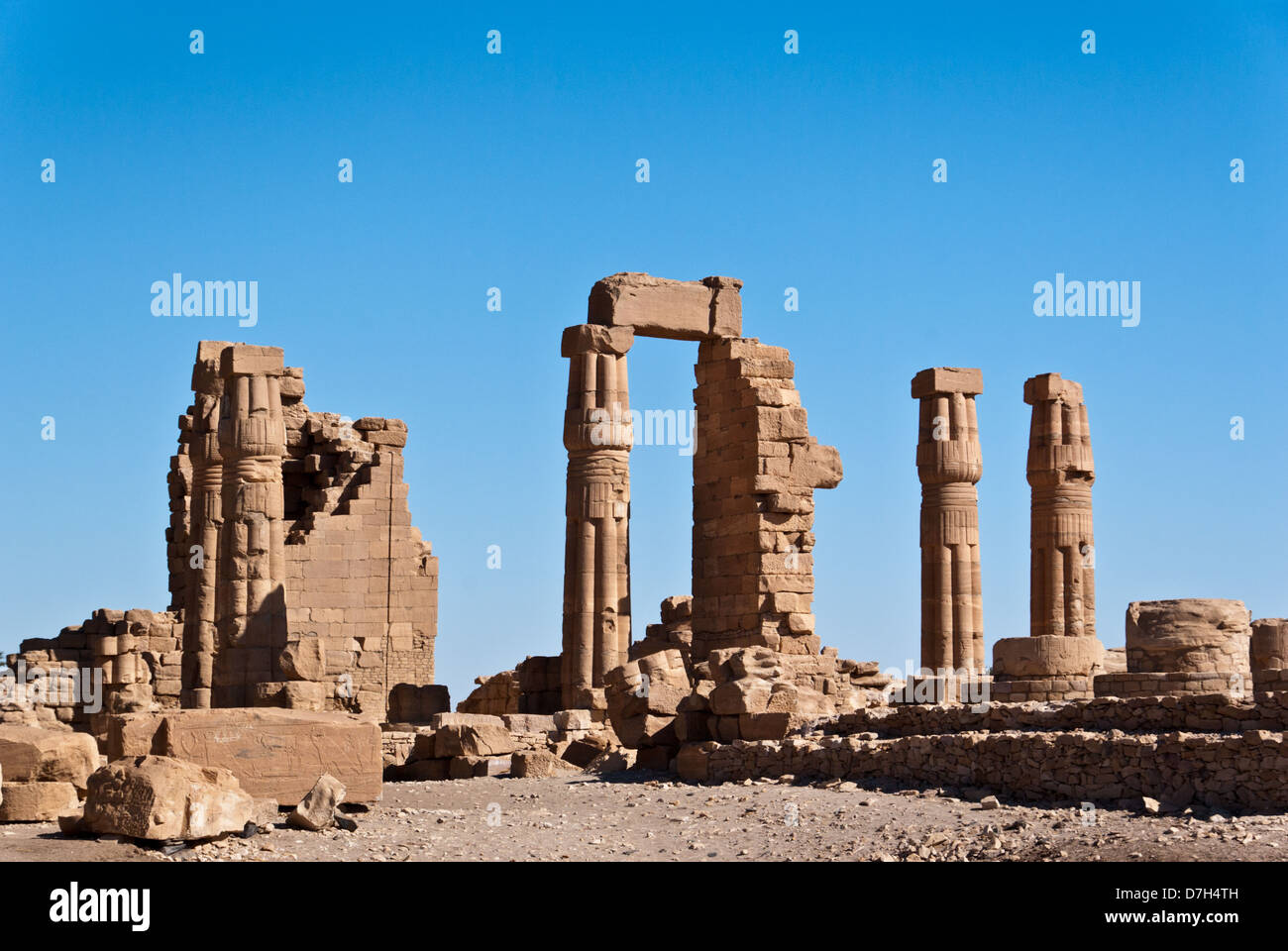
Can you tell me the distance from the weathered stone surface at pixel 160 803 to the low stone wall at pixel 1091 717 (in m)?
7.72

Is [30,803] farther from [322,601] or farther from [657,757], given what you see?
[322,601]

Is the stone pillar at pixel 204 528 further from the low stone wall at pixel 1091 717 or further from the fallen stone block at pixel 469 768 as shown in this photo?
the low stone wall at pixel 1091 717

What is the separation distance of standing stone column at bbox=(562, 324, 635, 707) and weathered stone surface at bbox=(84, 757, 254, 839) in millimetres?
12124

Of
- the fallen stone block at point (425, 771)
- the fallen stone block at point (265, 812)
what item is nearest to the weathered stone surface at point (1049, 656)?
the fallen stone block at point (425, 771)

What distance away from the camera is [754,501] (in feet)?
86.7

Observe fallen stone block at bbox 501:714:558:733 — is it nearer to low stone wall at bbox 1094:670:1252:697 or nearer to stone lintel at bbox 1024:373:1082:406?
low stone wall at bbox 1094:670:1252:697

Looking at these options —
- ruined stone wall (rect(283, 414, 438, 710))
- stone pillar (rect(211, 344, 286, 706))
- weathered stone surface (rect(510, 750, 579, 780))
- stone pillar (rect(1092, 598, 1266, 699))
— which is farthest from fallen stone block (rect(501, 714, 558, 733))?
stone pillar (rect(1092, 598, 1266, 699))

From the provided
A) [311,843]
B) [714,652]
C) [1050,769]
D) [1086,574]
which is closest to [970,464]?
[1086,574]

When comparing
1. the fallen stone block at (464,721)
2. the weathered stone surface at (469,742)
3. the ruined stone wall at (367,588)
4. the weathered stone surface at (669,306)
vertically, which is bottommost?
the weathered stone surface at (469,742)

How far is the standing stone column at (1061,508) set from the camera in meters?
32.2

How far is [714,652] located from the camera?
22172 mm

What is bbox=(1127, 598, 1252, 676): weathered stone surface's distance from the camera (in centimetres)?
1947

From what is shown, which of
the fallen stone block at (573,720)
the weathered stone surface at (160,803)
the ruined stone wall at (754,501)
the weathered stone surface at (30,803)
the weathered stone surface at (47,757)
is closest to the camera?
the weathered stone surface at (160,803)
